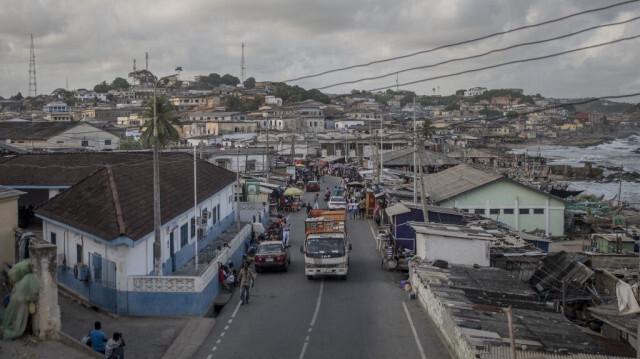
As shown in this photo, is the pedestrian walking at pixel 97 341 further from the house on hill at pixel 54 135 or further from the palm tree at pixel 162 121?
the house on hill at pixel 54 135

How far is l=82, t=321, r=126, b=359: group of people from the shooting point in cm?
1430

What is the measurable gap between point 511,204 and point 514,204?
179 mm

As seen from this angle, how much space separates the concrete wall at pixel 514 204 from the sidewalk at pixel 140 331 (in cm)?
2294

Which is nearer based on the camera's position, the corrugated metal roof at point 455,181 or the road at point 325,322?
the road at point 325,322

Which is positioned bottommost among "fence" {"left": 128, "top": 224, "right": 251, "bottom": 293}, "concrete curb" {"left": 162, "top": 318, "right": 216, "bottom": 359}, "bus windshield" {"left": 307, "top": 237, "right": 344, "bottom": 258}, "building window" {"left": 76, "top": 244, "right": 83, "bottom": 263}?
"concrete curb" {"left": 162, "top": 318, "right": 216, "bottom": 359}

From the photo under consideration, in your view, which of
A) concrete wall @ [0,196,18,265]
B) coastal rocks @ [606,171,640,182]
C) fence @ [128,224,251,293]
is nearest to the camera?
fence @ [128,224,251,293]

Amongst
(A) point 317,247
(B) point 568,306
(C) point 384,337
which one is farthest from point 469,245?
(C) point 384,337

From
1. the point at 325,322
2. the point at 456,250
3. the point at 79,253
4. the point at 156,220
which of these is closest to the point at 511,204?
the point at 456,250

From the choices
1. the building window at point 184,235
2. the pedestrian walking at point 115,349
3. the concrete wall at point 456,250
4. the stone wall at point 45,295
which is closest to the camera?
the stone wall at point 45,295

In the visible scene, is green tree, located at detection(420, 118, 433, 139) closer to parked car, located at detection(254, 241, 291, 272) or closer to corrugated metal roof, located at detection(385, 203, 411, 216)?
corrugated metal roof, located at detection(385, 203, 411, 216)

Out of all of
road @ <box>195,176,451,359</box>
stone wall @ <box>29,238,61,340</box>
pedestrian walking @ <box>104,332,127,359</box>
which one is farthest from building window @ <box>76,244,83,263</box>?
stone wall @ <box>29,238,61,340</box>

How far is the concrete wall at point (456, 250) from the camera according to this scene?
78.9 ft

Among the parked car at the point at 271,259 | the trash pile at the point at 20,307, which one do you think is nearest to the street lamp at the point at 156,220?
the parked car at the point at 271,259

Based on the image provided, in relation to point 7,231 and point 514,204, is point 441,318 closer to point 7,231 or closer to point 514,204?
point 7,231
